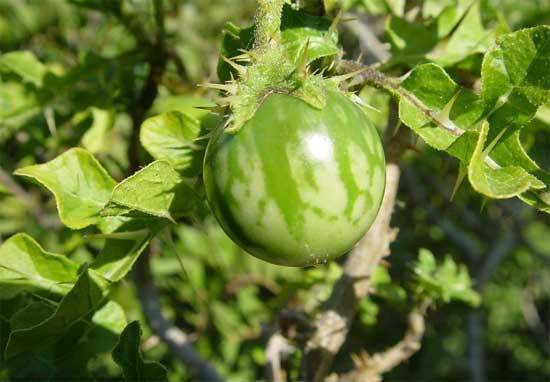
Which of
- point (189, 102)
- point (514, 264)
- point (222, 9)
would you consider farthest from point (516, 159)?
point (222, 9)

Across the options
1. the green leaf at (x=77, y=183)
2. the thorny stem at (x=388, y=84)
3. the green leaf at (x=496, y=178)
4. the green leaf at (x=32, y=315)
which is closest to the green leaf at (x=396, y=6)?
the thorny stem at (x=388, y=84)

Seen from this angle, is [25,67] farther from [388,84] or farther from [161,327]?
[388,84]

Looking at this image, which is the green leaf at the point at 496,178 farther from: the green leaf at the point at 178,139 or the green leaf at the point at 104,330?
the green leaf at the point at 104,330

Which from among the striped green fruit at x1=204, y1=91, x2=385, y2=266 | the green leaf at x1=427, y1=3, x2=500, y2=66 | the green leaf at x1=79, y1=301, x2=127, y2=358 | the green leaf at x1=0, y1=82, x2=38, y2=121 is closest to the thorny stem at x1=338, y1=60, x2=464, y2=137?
the striped green fruit at x1=204, y1=91, x2=385, y2=266

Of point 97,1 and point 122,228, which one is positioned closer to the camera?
point 122,228

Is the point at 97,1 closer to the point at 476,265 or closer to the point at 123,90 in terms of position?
the point at 123,90
